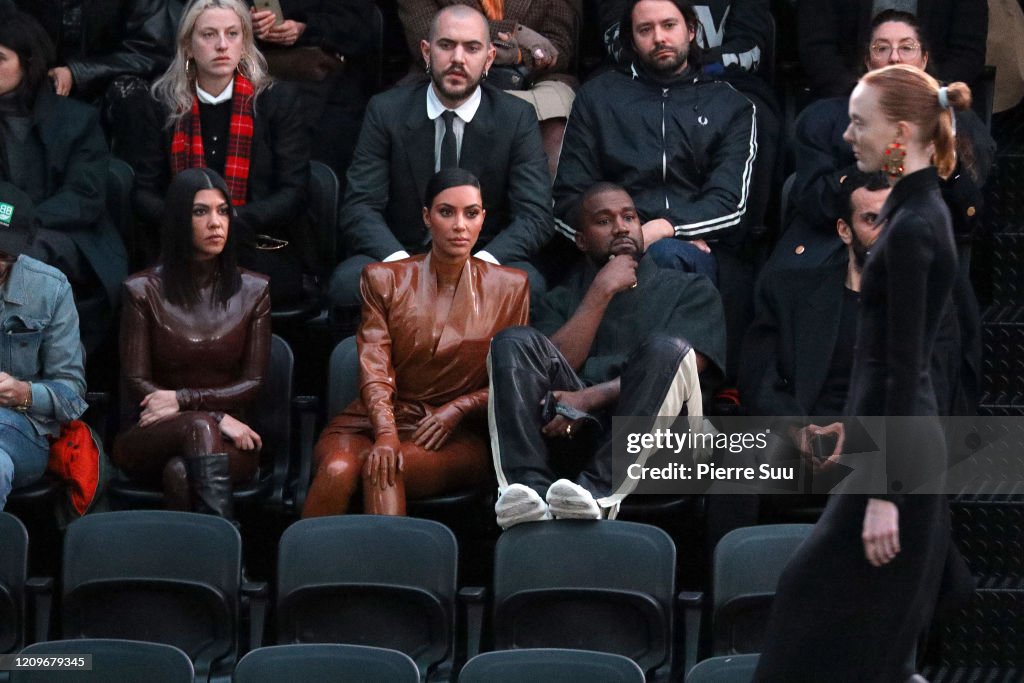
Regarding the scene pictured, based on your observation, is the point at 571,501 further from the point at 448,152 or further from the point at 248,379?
the point at 448,152

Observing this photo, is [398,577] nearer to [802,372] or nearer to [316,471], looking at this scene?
[316,471]

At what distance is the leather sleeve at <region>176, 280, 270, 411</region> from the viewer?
5.46 meters

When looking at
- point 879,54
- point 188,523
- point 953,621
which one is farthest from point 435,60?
point 953,621

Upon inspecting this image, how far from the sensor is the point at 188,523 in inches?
191

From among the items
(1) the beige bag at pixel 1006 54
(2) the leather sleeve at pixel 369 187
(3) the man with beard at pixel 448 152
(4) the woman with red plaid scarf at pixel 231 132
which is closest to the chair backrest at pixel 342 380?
(3) the man with beard at pixel 448 152

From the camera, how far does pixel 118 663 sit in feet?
13.8

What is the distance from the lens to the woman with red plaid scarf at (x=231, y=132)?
20.1 feet

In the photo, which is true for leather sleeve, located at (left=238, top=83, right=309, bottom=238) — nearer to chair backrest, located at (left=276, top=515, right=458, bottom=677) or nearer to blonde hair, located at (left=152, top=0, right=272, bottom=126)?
blonde hair, located at (left=152, top=0, right=272, bottom=126)

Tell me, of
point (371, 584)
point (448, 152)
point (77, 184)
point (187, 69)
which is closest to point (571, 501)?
point (371, 584)

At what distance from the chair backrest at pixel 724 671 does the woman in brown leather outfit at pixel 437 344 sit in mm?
Answer: 1365

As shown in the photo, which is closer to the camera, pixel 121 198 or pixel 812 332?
pixel 812 332

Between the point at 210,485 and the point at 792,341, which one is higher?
the point at 792,341

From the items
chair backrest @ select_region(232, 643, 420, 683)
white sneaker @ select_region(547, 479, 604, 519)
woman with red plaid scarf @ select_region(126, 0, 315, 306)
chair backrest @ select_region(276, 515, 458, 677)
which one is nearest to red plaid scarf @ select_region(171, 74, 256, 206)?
woman with red plaid scarf @ select_region(126, 0, 315, 306)

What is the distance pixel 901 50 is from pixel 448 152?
1528mm
